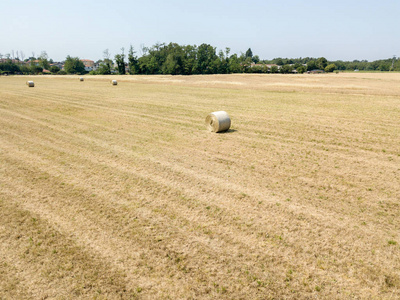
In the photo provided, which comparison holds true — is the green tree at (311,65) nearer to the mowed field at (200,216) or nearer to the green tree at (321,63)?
the green tree at (321,63)

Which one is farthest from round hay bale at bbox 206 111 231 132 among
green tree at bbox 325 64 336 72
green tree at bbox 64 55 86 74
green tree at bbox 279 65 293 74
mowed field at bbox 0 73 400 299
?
green tree at bbox 64 55 86 74

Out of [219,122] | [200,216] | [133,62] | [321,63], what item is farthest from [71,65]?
[200,216]

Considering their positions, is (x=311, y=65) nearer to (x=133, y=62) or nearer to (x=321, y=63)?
(x=321, y=63)

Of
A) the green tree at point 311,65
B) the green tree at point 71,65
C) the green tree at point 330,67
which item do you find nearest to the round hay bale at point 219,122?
the green tree at point 330,67

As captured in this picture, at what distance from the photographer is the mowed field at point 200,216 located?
498 centimetres

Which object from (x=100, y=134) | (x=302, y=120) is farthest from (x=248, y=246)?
(x=302, y=120)

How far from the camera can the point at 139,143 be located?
13.2 meters

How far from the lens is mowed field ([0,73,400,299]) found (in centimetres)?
498

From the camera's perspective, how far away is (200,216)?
7.01m

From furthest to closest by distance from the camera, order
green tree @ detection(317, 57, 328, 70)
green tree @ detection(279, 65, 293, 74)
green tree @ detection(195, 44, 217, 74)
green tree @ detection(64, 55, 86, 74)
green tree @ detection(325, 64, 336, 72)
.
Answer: green tree @ detection(64, 55, 86, 74) < green tree @ detection(317, 57, 328, 70) < green tree @ detection(325, 64, 336, 72) < green tree @ detection(279, 65, 293, 74) < green tree @ detection(195, 44, 217, 74)

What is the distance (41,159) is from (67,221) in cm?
563

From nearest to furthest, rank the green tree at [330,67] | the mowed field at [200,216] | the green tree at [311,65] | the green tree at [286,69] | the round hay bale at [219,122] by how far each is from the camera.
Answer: the mowed field at [200,216], the round hay bale at [219,122], the green tree at [286,69], the green tree at [330,67], the green tree at [311,65]

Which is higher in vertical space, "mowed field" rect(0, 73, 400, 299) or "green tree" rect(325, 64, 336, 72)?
"green tree" rect(325, 64, 336, 72)

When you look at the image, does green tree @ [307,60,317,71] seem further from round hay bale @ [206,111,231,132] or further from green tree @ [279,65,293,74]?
round hay bale @ [206,111,231,132]
